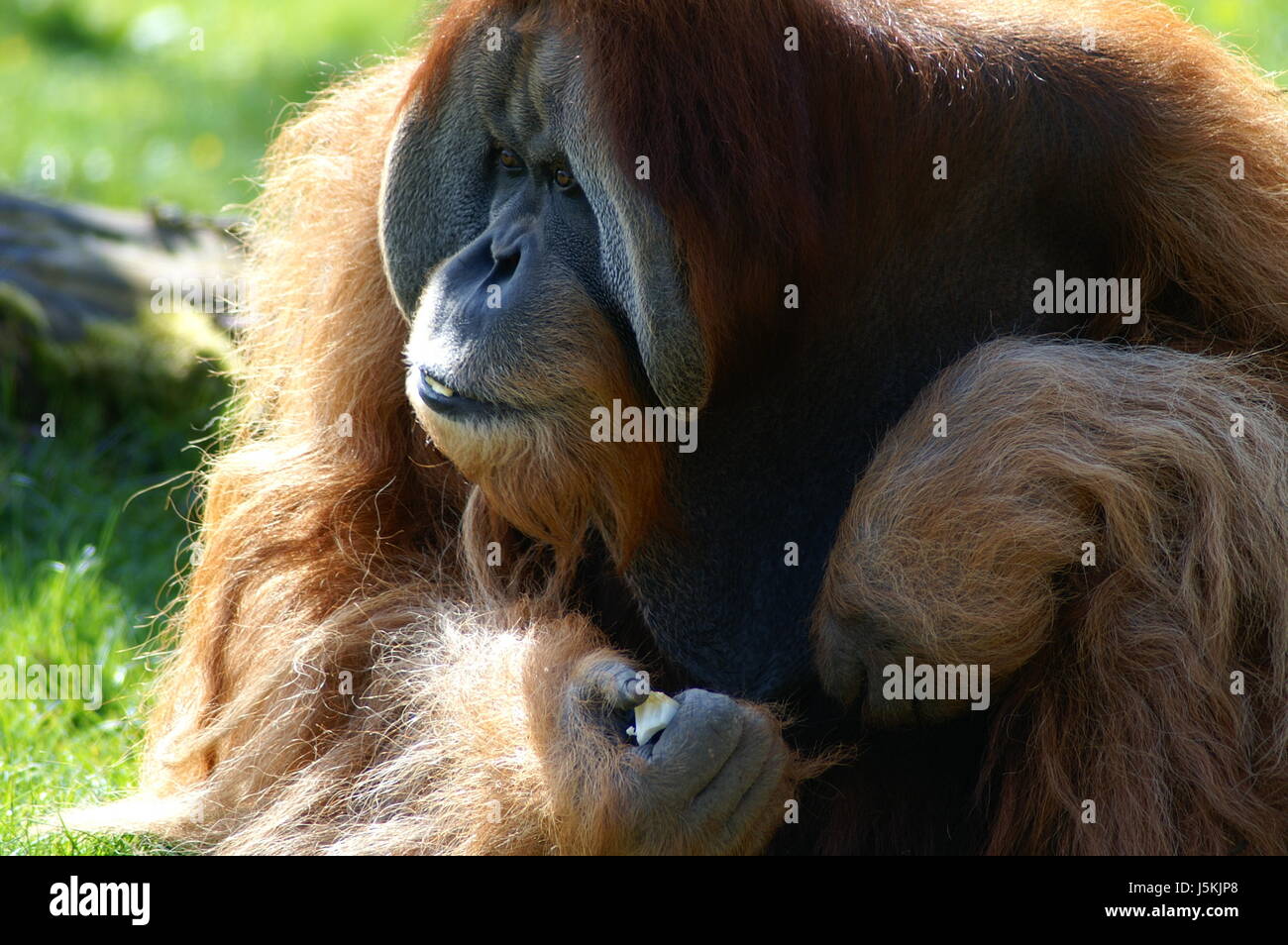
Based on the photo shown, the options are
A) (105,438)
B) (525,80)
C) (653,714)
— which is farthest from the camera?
(105,438)

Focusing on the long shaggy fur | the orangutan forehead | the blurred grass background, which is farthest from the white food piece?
the blurred grass background

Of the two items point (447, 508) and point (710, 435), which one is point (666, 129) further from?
point (447, 508)

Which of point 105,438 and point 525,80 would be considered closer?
point 525,80

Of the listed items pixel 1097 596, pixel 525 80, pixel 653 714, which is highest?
pixel 525 80

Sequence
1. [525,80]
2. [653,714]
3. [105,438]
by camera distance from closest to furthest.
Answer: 1. [653,714]
2. [525,80]
3. [105,438]

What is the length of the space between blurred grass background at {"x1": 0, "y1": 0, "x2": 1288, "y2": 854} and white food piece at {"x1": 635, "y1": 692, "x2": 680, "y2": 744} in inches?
48.2

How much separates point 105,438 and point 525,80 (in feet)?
8.51

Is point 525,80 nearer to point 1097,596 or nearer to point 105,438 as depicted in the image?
point 1097,596

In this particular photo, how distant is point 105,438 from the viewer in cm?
476

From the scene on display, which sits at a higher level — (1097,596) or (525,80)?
(525,80)

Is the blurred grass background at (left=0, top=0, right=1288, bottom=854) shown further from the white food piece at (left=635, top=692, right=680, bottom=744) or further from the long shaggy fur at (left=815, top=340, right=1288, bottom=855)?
the long shaggy fur at (left=815, top=340, right=1288, bottom=855)

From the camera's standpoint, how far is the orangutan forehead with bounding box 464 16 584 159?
2.56m

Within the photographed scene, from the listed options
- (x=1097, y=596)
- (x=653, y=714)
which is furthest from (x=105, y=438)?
(x=1097, y=596)
